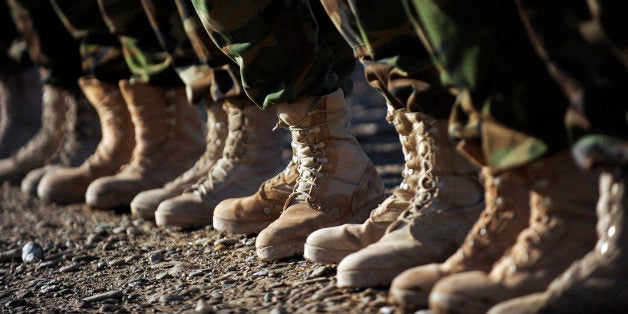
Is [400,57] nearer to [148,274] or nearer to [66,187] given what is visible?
[148,274]

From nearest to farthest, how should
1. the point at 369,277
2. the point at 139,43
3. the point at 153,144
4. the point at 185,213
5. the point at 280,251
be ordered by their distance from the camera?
the point at 369,277, the point at 280,251, the point at 185,213, the point at 139,43, the point at 153,144

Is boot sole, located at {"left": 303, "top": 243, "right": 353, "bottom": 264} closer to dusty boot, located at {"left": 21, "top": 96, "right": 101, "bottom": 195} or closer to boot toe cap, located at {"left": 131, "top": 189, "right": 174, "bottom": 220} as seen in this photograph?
boot toe cap, located at {"left": 131, "top": 189, "right": 174, "bottom": 220}

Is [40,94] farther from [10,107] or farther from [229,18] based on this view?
[229,18]

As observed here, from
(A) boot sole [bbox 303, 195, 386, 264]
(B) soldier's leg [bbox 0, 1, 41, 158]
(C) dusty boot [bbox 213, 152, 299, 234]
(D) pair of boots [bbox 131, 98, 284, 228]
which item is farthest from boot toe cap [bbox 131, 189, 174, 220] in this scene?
(B) soldier's leg [bbox 0, 1, 41, 158]

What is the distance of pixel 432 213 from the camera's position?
266 cm

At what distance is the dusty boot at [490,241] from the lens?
7.60 ft

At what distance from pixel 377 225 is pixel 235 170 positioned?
48.7 inches

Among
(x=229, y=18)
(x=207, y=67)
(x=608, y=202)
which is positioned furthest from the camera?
(x=207, y=67)

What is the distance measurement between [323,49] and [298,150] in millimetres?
376

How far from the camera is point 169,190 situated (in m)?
4.27

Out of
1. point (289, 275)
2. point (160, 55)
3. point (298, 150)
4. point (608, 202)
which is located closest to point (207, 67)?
point (160, 55)

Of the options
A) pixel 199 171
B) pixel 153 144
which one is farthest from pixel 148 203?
pixel 153 144

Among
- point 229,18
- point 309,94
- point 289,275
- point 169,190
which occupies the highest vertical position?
point 229,18

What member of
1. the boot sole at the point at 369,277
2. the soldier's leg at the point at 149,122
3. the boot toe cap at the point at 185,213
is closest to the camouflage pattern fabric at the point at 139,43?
the soldier's leg at the point at 149,122
